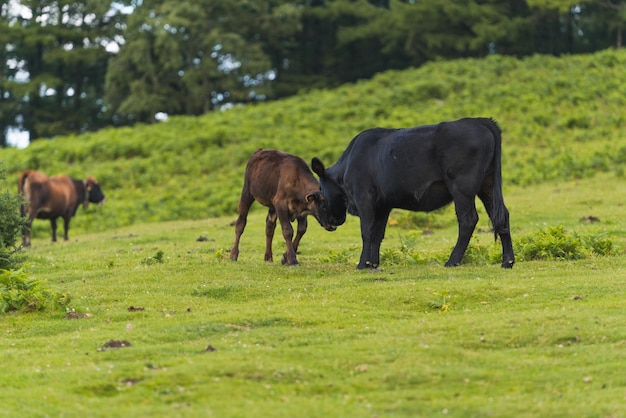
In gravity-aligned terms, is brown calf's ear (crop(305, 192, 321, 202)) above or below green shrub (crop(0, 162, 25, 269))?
above

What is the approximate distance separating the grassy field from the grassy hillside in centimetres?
1731

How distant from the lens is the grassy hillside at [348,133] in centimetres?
3556

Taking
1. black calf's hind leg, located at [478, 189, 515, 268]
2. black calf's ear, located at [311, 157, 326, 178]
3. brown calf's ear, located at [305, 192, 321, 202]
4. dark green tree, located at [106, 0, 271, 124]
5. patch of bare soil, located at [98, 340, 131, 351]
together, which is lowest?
patch of bare soil, located at [98, 340, 131, 351]

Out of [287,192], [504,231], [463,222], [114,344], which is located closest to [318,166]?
[287,192]

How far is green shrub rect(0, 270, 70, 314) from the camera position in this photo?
13789 mm

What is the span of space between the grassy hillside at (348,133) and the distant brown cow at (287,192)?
1647 centimetres

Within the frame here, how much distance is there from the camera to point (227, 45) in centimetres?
5538

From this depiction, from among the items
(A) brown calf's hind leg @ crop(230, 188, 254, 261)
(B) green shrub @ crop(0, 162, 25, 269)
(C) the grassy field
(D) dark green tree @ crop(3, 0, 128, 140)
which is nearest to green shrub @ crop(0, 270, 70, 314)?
(C) the grassy field

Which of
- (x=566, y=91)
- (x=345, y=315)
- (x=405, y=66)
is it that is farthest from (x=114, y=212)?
(x=405, y=66)

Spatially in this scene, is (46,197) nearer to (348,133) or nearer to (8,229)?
(8,229)

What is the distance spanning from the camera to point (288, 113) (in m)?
47.8

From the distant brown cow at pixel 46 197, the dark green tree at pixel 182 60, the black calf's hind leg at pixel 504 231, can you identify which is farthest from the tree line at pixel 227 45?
the black calf's hind leg at pixel 504 231

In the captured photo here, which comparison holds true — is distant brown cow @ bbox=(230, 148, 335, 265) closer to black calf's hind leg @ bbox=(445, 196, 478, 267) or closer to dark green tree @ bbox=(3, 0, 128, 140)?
black calf's hind leg @ bbox=(445, 196, 478, 267)

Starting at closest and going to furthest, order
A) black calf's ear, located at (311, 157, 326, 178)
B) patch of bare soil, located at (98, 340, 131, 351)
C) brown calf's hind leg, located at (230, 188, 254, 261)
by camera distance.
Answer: patch of bare soil, located at (98, 340, 131, 351) < black calf's ear, located at (311, 157, 326, 178) < brown calf's hind leg, located at (230, 188, 254, 261)
